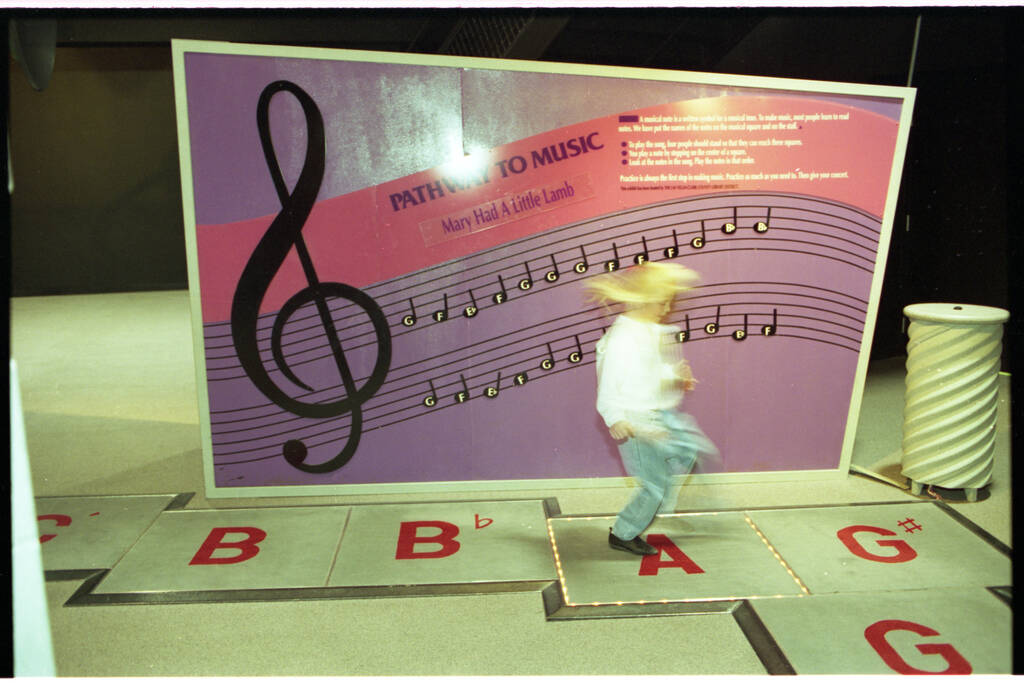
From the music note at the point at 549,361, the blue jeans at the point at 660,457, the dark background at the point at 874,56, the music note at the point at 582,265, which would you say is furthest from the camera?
the dark background at the point at 874,56

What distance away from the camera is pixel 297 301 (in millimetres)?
4625

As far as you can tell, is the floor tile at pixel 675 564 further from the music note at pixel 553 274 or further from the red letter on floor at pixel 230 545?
the red letter on floor at pixel 230 545

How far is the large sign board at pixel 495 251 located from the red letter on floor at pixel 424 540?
0.52 m

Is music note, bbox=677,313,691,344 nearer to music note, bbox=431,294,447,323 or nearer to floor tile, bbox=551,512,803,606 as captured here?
floor tile, bbox=551,512,803,606

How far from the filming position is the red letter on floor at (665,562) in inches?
150

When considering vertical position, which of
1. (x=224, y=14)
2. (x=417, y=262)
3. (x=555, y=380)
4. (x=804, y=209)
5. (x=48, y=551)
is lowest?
(x=48, y=551)

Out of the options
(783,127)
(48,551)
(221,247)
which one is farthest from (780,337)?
(48,551)

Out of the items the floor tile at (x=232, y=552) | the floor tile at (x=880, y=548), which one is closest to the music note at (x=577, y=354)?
the floor tile at (x=880, y=548)

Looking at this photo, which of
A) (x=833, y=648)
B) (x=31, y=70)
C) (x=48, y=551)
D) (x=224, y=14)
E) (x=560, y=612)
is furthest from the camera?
(x=31, y=70)

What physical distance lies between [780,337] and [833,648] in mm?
2172

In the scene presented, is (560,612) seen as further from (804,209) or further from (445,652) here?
(804,209)

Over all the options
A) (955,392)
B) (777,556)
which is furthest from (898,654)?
(955,392)

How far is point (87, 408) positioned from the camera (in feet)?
22.9

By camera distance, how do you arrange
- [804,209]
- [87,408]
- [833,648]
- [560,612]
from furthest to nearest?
[87,408] < [804,209] < [560,612] < [833,648]
